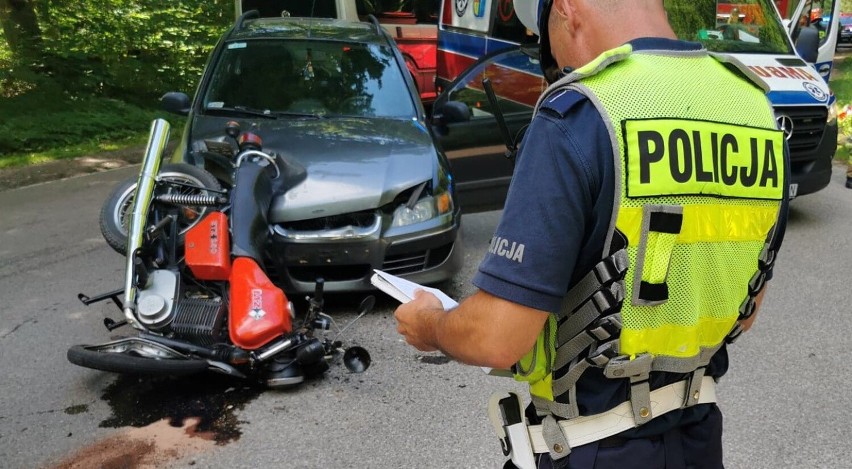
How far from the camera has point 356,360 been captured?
3758mm

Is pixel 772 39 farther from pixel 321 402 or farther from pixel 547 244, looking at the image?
pixel 547 244

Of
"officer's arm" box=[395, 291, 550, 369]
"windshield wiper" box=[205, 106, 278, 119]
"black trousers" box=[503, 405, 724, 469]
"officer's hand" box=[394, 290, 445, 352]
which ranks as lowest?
"windshield wiper" box=[205, 106, 278, 119]

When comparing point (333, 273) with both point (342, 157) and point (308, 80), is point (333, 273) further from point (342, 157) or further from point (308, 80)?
point (308, 80)

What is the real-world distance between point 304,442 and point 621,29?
2606mm

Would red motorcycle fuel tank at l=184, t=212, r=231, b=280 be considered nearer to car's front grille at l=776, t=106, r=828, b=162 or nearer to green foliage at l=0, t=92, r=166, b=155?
car's front grille at l=776, t=106, r=828, b=162

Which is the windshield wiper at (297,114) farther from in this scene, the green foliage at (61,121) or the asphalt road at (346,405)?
the green foliage at (61,121)

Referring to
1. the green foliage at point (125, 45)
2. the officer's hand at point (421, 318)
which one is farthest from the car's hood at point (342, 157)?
the green foliage at point (125, 45)

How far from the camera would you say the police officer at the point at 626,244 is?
1337mm

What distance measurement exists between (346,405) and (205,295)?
97cm

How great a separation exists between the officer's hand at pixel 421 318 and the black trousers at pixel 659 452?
36cm

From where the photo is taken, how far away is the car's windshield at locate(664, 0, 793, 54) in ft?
22.9

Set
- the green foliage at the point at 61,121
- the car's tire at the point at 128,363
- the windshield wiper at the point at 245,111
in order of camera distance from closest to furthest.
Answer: the car's tire at the point at 128,363, the windshield wiper at the point at 245,111, the green foliage at the point at 61,121

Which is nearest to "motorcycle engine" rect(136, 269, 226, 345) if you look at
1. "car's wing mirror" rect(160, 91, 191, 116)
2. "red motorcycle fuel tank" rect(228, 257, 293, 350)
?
"red motorcycle fuel tank" rect(228, 257, 293, 350)

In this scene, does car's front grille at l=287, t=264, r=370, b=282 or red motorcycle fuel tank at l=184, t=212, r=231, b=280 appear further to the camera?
car's front grille at l=287, t=264, r=370, b=282
